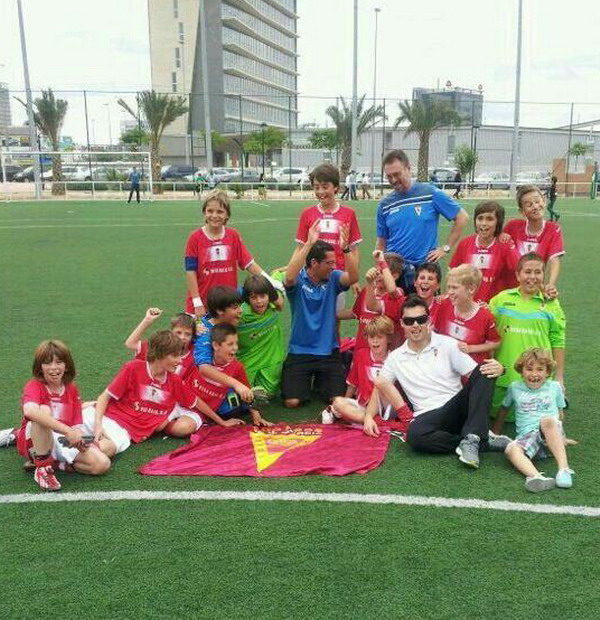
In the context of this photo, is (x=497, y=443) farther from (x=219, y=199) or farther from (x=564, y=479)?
(x=219, y=199)

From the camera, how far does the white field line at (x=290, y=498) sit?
3352 millimetres

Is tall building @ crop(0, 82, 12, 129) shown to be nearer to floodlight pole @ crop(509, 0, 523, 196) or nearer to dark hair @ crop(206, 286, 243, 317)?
floodlight pole @ crop(509, 0, 523, 196)

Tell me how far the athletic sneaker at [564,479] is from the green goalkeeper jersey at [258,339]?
2.44 metres

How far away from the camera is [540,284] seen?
4.38 meters

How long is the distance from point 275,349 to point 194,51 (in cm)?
7552

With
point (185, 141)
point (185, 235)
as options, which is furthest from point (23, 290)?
point (185, 141)

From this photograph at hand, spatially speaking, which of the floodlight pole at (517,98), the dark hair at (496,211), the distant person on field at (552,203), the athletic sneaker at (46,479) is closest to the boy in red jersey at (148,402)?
the athletic sneaker at (46,479)

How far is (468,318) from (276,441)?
1.66 meters

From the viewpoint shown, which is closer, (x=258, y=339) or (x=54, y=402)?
(x=54, y=402)

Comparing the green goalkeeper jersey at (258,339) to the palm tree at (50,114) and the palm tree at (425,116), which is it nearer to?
the palm tree at (50,114)

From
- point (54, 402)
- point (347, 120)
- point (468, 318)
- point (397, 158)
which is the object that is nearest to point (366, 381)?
point (468, 318)

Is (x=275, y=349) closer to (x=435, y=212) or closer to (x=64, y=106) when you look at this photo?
(x=435, y=212)

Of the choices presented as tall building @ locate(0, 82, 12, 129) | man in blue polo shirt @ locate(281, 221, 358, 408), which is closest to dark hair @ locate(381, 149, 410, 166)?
man in blue polo shirt @ locate(281, 221, 358, 408)

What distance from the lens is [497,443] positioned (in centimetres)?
404
